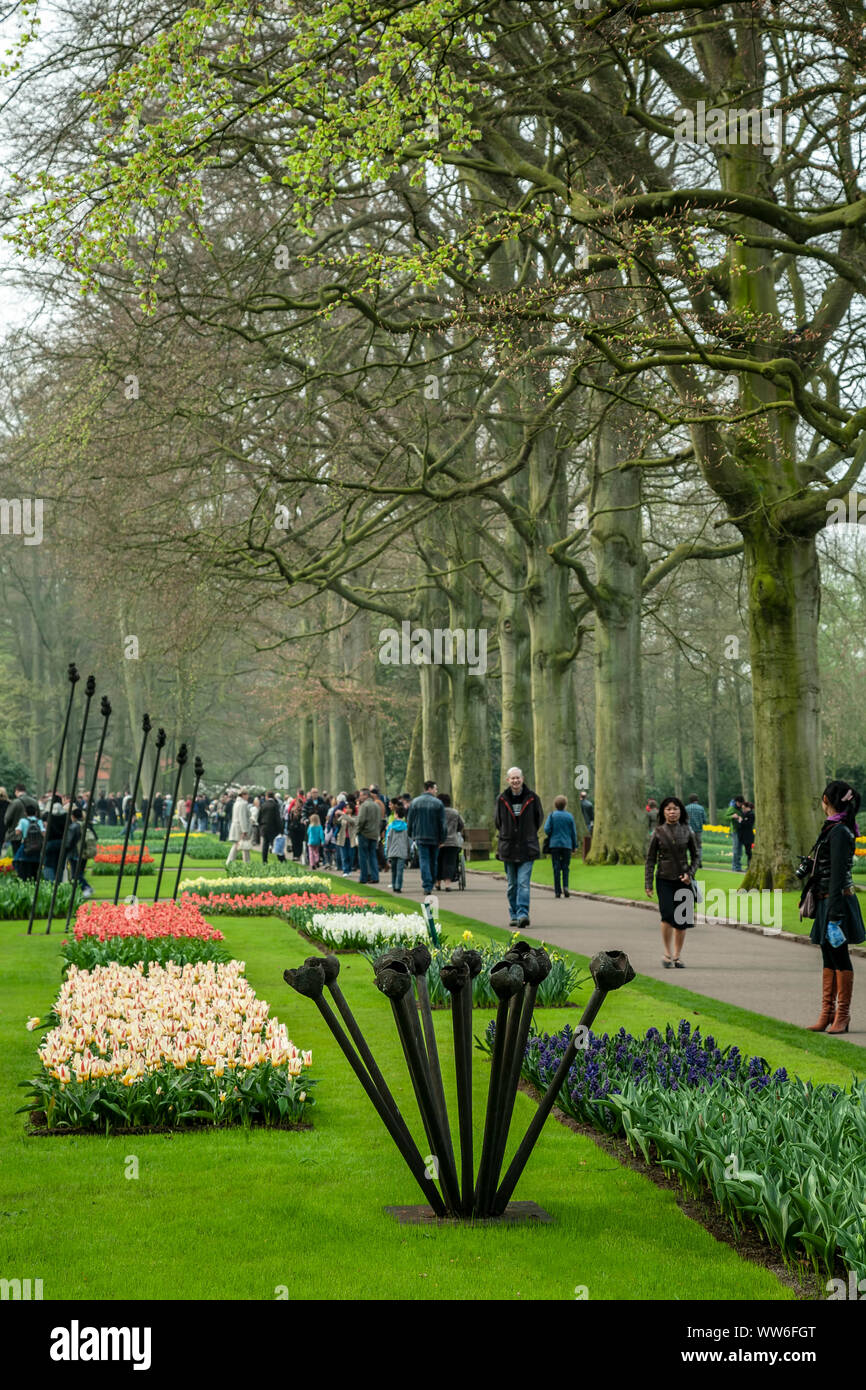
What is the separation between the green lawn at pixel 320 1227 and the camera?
16.1 ft

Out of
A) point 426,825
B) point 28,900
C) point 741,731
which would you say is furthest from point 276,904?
point 741,731

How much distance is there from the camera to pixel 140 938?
13195mm

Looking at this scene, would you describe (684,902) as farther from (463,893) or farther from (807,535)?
(463,893)

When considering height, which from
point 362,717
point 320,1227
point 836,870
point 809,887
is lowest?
point 320,1227

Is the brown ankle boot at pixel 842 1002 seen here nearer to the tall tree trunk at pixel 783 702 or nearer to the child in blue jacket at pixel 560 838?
the tall tree trunk at pixel 783 702

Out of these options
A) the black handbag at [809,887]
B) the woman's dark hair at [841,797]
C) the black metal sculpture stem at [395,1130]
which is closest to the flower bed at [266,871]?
the black handbag at [809,887]

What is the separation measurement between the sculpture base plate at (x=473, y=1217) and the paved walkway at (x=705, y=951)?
14.5 feet

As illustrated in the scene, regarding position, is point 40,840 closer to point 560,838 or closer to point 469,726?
point 560,838

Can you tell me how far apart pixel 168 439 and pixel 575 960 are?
10.3 m

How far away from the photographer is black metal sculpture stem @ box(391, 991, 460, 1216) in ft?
17.5

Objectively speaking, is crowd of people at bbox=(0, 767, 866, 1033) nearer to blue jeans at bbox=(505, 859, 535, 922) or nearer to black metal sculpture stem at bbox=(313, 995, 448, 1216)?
blue jeans at bbox=(505, 859, 535, 922)

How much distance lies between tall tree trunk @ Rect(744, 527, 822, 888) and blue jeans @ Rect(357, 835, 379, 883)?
354 inches

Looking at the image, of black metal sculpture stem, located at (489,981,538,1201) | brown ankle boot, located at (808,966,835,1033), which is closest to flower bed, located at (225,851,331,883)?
brown ankle boot, located at (808,966,835,1033)

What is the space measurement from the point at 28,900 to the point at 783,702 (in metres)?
9.80
